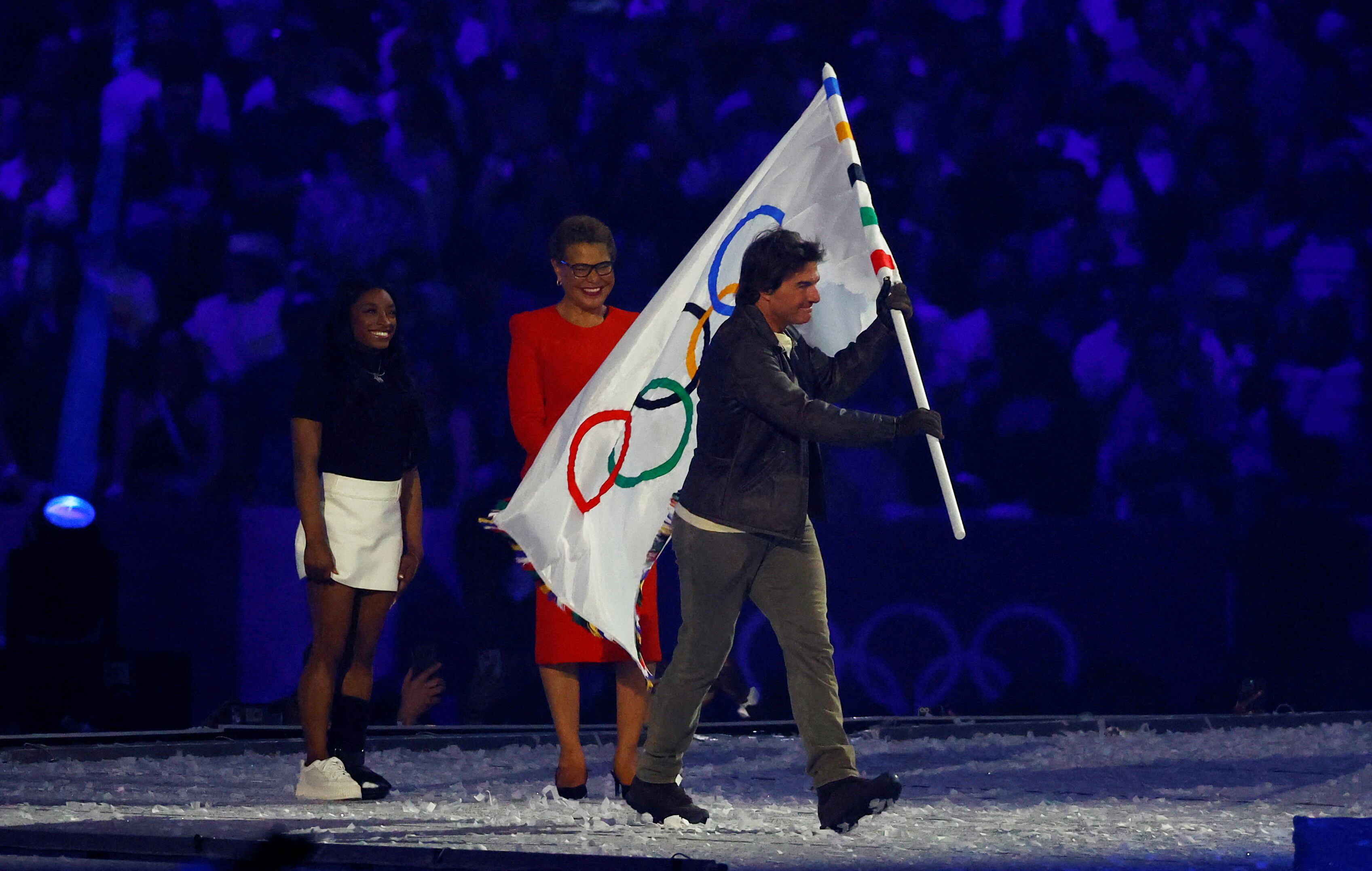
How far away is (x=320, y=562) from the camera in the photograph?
415cm

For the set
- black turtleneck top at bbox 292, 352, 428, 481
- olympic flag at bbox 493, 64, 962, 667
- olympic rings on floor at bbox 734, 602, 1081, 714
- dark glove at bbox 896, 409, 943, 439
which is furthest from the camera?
olympic rings on floor at bbox 734, 602, 1081, 714

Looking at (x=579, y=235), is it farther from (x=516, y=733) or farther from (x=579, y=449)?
(x=516, y=733)

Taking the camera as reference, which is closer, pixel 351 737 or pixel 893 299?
pixel 893 299

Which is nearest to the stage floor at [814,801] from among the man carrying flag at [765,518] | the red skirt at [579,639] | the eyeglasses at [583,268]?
the man carrying flag at [765,518]

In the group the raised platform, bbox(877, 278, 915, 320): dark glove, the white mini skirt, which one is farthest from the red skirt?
the raised platform

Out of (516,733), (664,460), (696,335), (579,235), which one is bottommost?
(516,733)

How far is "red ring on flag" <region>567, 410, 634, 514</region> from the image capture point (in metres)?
3.89

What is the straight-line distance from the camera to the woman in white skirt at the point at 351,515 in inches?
166

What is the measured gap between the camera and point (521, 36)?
731 centimetres

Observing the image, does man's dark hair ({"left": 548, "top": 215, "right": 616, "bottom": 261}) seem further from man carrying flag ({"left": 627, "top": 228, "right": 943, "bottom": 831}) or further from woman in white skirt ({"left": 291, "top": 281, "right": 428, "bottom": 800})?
man carrying flag ({"left": 627, "top": 228, "right": 943, "bottom": 831})

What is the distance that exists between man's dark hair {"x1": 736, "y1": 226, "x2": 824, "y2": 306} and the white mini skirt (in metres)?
1.32

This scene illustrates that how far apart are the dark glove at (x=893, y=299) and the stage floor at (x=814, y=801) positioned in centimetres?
114

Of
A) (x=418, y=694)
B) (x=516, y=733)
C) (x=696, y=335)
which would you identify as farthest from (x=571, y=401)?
(x=418, y=694)

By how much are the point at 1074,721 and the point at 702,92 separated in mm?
3321
